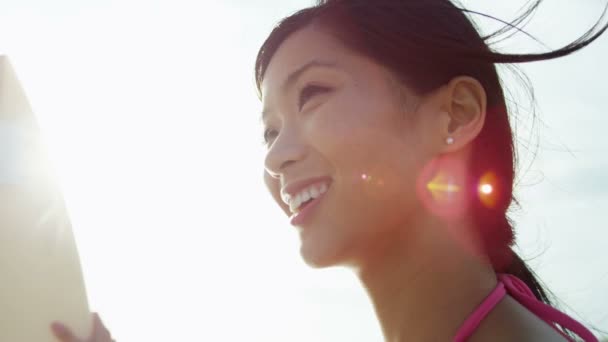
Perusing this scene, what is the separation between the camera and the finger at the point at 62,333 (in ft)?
5.83

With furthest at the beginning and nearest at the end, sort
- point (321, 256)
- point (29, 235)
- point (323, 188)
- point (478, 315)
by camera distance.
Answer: point (323, 188) → point (321, 256) → point (478, 315) → point (29, 235)

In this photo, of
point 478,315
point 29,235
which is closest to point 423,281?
point 478,315

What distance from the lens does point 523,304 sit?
228cm

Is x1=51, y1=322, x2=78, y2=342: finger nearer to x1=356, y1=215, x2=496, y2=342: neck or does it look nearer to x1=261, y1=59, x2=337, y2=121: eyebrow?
x1=356, y1=215, x2=496, y2=342: neck

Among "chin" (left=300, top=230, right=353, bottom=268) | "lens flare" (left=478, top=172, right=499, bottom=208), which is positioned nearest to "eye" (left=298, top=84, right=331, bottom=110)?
"chin" (left=300, top=230, right=353, bottom=268)

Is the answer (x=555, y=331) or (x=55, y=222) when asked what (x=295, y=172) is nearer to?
(x=55, y=222)

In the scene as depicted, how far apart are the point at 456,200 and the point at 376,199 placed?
0.40 m

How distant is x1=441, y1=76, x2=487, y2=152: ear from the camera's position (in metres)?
2.38

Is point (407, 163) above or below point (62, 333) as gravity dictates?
above

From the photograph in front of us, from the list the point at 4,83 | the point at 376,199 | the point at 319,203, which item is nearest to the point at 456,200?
the point at 376,199

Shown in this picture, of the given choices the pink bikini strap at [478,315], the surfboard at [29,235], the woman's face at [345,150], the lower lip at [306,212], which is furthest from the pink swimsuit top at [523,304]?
the surfboard at [29,235]

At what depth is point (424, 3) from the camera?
263cm

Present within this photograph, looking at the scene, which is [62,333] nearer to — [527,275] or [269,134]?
[269,134]

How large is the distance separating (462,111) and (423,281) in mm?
709
